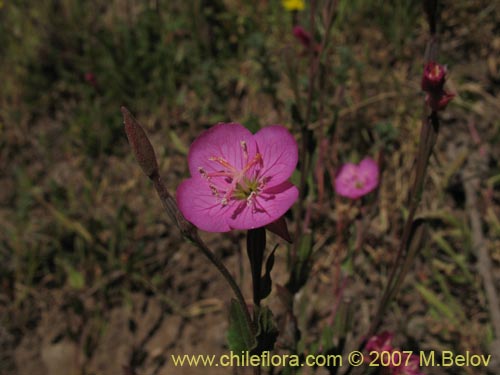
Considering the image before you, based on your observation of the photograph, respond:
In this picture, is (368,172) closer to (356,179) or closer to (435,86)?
(356,179)

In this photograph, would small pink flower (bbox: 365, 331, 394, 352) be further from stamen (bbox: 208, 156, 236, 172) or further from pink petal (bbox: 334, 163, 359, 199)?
stamen (bbox: 208, 156, 236, 172)

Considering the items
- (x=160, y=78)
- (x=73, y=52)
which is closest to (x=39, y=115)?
(x=73, y=52)

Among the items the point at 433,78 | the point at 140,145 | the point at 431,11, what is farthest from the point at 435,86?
the point at 140,145

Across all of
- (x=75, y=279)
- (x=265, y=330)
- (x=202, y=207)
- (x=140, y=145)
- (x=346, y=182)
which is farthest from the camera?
(x=75, y=279)

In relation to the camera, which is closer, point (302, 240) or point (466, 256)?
point (302, 240)

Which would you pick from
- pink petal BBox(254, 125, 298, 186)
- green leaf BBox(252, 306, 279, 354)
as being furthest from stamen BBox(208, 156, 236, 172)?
green leaf BBox(252, 306, 279, 354)

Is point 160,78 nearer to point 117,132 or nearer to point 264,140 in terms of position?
point 117,132

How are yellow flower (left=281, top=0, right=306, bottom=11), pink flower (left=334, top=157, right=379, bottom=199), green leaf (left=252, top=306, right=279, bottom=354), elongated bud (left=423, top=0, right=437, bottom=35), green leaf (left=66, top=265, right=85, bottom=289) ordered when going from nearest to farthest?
Result: 1. green leaf (left=252, top=306, right=279, bottom=354)
2. elongated bud (left=423, top=0, right=437, bottom=35)
3. pink flower (left=334, top=157, right=379, bottom=199)
4. green leaf (left=66, top=265, right=85, bottom=289)
5. yellow flower (left=281, top=0, right=306, bottom=11)
